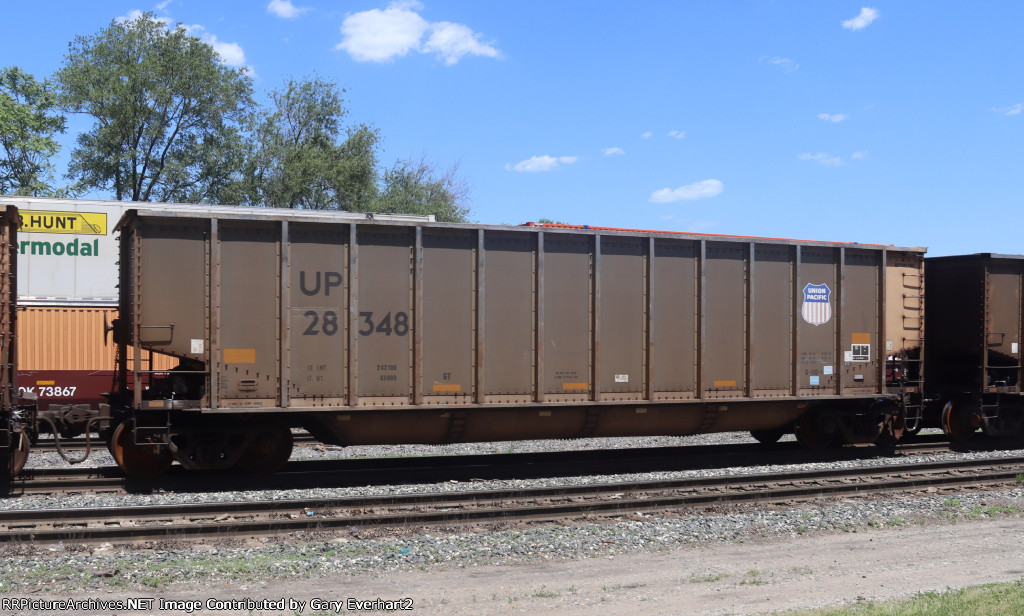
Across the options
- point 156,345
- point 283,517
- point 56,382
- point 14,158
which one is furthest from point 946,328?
point 14,158

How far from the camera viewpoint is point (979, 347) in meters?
16.3

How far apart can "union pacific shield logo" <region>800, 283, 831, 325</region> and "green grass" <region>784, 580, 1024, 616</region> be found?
8.00 m

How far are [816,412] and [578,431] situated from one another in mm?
4975

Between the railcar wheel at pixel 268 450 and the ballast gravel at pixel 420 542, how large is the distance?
0.80 m

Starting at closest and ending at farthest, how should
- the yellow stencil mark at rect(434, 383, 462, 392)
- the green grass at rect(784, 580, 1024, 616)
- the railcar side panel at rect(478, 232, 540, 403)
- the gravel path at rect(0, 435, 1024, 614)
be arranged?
1. the green grass at rect(784, 580, 1024, 616)
2. the gravel path at rect(0, 435, 1024, 614)
3. the yellow stencil mark at rect(434, 383, 462, 392)
4. the railcar side panel at rect(478, 232, 540, 403)

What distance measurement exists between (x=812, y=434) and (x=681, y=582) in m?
9.00

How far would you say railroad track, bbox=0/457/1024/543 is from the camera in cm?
884

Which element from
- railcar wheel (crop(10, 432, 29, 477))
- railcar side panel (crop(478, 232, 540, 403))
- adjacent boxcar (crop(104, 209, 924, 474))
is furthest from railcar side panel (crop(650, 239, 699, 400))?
railcar wheel (crop(10, 432, 29, 477))

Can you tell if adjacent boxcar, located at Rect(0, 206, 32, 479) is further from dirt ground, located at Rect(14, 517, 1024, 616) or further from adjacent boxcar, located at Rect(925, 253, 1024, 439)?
adjacent boxcar, located at Rect(925, 253, 1024, 439)

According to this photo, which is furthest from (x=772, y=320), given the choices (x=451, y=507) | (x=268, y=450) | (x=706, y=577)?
(x=268, y=450)

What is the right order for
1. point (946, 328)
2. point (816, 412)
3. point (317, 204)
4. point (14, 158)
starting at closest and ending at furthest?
point (816, 412) → point (946, 328) → point (14, 158) → point (317, 204)

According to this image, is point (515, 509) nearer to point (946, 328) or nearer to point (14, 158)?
point (946, 328)

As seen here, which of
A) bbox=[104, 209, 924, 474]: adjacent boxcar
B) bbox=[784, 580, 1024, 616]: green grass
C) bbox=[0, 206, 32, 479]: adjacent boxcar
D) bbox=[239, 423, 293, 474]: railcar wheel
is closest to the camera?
bbox=[784, 580, 1024, 616]: green grass

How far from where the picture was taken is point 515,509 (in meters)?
9.75
